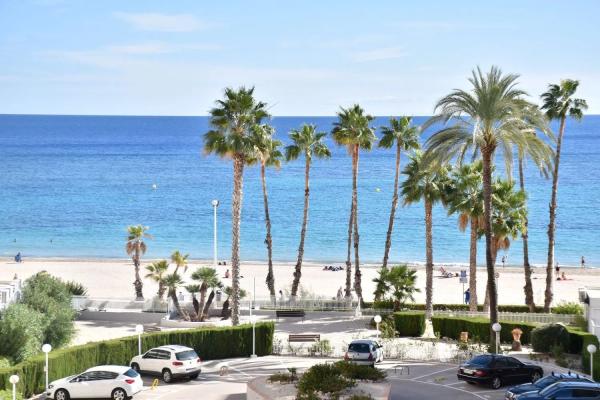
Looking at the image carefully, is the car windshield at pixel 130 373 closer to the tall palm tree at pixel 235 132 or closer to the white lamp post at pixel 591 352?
the tall palm tree at pixel 235 132

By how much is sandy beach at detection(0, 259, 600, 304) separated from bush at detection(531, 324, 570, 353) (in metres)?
24.2

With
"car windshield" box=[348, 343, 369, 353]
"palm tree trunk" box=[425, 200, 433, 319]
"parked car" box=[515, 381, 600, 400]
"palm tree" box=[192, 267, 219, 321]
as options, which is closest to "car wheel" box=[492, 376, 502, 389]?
"parked car" box=[515, 381, 600, 400]

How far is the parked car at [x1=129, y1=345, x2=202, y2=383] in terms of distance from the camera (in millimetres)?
32594

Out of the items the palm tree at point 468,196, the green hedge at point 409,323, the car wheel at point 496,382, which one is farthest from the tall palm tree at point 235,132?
the car wheel at point 496,382

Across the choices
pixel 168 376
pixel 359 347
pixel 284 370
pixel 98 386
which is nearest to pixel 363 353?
A: pixel 359 347

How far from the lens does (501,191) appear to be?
153 ft

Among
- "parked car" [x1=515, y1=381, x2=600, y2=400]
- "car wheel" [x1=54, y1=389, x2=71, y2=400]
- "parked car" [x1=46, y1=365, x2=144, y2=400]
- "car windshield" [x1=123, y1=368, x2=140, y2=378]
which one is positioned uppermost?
"parked car" [x1=515, y1=381, x2=600, y2=400]

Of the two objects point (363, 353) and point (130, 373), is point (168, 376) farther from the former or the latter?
point (363, 353)

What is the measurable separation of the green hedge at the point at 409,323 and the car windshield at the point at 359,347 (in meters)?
8.63

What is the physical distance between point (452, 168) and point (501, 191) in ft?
11.0

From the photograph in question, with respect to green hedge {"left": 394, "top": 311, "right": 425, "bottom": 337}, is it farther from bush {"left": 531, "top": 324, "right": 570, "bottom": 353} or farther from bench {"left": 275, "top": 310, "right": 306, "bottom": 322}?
bush {"left": 531, "top": 324, "right": 570, "bottom": 353}

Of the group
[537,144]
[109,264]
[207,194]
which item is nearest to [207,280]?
[537,144]

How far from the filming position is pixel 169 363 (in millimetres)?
32656

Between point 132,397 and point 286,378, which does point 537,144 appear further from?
point 132,397
